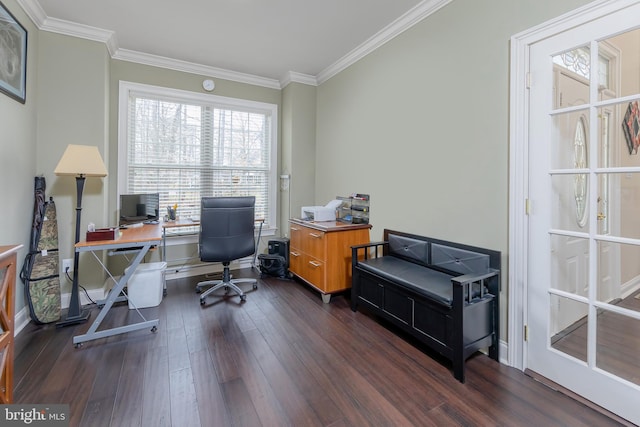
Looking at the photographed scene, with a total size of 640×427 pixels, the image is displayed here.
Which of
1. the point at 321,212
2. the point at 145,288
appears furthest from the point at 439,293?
the point at 145,288

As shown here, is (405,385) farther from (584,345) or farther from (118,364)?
(118,364)

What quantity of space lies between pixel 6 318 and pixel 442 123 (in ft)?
9.79

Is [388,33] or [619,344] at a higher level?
[388,33]

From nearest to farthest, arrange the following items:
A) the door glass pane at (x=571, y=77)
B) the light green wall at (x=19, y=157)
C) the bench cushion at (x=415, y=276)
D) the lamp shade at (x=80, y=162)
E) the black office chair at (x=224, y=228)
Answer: the door glass pane at (x=571, y=77) < the bench cushion at (x=415, y=276) < the light green wall at (x=19, y=157) < the lamp shade at (x=80, y=162) < the black office chair at (x=224, y=228)

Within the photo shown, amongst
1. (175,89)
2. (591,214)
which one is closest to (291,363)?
(591,214)

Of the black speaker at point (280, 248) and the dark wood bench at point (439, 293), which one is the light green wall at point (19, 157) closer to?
the black speaker at point (280, 248)

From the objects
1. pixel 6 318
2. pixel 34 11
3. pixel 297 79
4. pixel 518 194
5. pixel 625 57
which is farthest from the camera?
pixel 297 79

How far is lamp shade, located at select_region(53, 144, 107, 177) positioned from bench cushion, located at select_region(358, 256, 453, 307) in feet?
8.05

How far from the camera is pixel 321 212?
332cm

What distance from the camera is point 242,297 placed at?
299 cm

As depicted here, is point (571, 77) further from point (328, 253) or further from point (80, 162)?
point (80, 162)

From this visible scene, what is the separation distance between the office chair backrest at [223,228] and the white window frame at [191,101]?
1.25 metres

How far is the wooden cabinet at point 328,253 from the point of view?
2.93m

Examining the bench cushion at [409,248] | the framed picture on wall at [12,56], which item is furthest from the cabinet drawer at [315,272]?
the framed picture on wall at [12,56]
